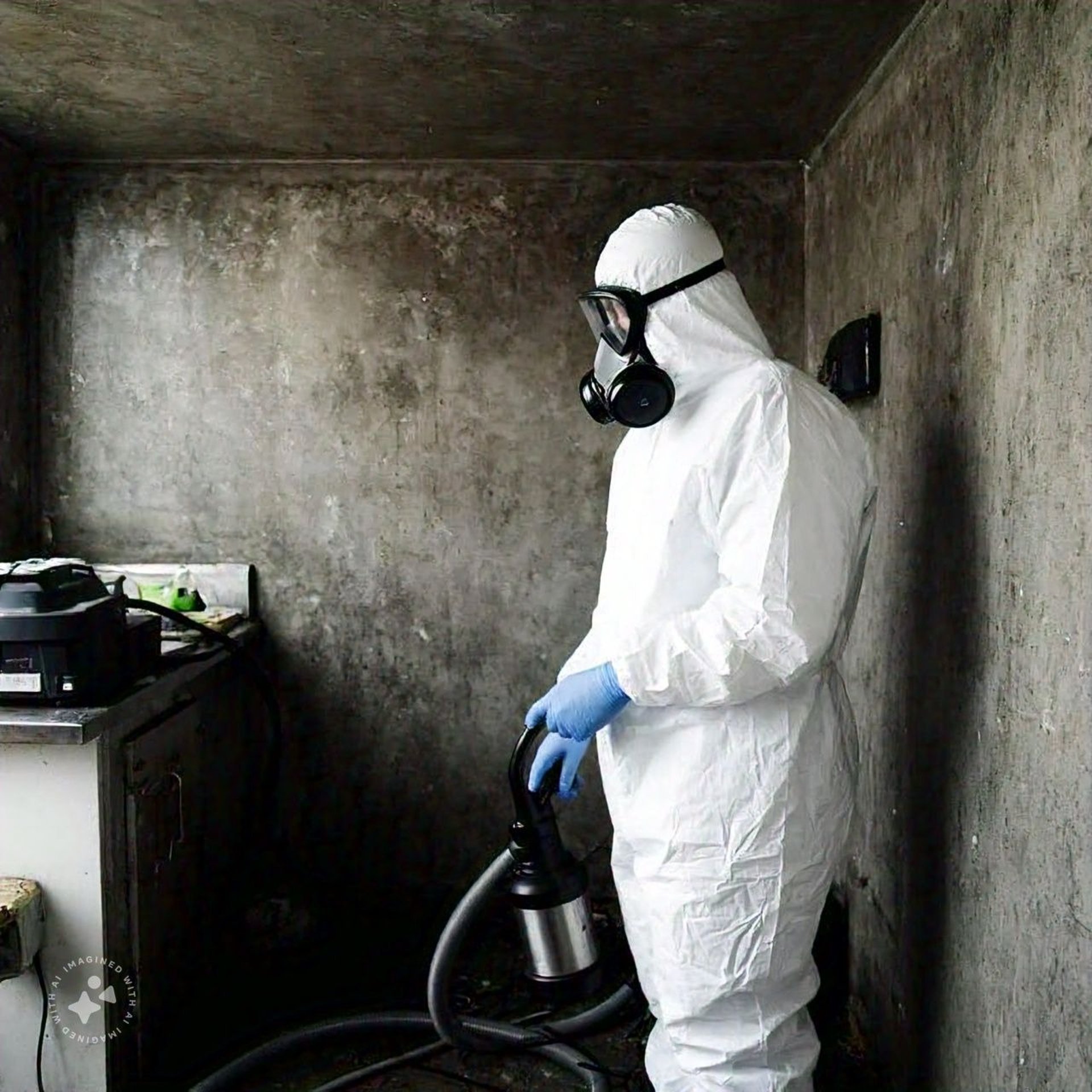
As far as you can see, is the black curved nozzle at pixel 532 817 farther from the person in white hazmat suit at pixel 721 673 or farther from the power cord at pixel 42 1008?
the power cord at pixel 42 1008

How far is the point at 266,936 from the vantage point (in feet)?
8.21

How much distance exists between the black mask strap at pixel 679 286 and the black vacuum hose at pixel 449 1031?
1.01 meters

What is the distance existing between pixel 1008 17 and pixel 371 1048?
2.31 m

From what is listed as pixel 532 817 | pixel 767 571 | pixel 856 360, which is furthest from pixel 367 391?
pixel 767 571

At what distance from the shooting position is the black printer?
179 centimetres

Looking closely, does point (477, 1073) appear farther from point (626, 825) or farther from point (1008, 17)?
point (1008, 17)

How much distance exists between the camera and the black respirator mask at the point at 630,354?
1.58 metres

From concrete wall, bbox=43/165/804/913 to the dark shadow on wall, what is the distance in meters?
1.17

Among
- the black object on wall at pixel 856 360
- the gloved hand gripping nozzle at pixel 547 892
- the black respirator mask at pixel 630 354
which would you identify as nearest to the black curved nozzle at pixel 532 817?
the gloved hand gripping nozzle at pixel 547 892

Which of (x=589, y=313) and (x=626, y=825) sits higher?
(x=589, y=313)

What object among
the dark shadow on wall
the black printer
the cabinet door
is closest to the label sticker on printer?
the black printer

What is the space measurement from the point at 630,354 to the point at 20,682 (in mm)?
1246

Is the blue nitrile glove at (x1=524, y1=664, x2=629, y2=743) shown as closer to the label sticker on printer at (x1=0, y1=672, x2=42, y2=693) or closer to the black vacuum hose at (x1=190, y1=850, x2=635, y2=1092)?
the black vacuum hose at (x1=190, y1=850, x2=635, y2=1092)

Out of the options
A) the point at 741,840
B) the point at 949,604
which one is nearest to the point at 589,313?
the point at 949,604
